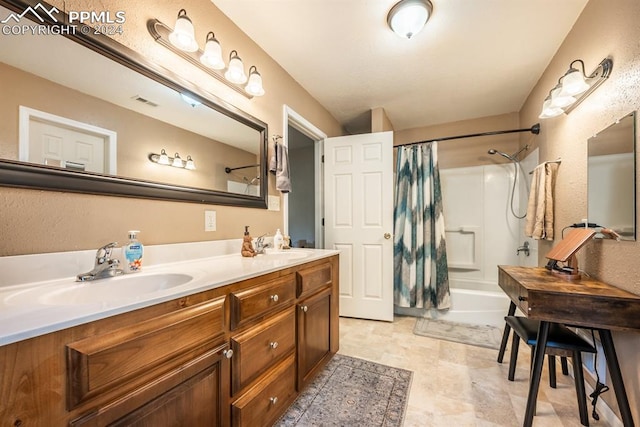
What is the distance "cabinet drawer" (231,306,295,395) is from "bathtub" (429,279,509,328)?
202cm

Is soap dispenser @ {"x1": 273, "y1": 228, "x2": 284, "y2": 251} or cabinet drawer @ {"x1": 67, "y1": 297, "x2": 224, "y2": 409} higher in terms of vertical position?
soap dispenser @ {"x1": 273, "y1": 228, "x2": 284, "y2": 251}

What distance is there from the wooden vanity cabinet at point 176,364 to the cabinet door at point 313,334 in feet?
0.04

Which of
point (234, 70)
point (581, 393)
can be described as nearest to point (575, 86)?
point (581, 393)

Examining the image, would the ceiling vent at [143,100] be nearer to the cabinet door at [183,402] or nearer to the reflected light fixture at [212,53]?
the reflected light fixture at [212,53]

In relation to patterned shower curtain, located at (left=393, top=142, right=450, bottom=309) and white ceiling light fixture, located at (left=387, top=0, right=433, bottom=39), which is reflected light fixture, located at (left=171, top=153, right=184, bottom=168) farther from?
patterned shower curtain, located at (left=393, top=142, right=450, bottom=309)

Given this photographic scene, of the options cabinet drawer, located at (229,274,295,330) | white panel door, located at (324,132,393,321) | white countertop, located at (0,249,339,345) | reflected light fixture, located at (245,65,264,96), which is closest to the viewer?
white countertop, located at (0,249,339,345)

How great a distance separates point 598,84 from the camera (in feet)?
4.64

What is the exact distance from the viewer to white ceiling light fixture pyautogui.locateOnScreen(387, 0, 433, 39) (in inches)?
58.4

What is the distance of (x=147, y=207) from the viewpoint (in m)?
1.17

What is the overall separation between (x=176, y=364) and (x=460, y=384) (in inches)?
66.2

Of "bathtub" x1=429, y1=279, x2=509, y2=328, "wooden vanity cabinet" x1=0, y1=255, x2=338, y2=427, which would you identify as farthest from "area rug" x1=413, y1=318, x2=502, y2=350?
"wooden vanity cabinet" x1=0, y1=255, x2=338, y2=427

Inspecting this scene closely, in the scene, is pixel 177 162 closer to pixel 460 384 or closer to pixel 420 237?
pixel 460 384

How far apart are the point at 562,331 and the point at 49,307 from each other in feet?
7.01

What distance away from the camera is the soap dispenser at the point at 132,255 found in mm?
1019
